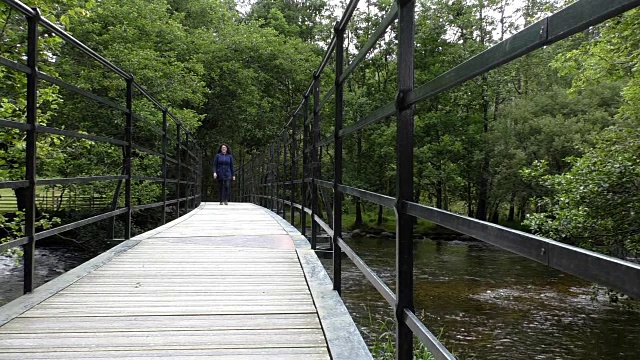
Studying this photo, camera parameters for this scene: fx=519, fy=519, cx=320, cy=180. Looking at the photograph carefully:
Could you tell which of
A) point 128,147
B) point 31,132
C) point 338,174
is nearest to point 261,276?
point 338,174

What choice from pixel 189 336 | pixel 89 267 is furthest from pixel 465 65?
pixel 89 267

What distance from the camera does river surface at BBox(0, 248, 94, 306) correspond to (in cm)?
987

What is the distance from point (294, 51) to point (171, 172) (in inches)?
285

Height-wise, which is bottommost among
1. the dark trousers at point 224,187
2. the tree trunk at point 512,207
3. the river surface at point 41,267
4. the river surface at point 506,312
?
the river surface at point 506,312

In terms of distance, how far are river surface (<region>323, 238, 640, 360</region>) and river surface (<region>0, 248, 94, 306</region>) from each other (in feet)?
19.8

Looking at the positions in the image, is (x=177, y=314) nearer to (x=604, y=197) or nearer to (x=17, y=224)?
(x=17, y=224)

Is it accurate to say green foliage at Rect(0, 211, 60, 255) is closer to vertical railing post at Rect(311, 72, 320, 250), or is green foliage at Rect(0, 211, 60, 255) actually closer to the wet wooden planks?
the wet wooden planks

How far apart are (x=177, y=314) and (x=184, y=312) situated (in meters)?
0.04

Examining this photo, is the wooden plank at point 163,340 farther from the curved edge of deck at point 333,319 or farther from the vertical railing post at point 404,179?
the vertical railing post at point 404,179

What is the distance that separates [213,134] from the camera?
2038 cm

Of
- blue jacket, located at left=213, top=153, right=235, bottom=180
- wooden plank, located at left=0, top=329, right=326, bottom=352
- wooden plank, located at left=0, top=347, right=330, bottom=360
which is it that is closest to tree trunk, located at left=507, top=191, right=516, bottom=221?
blue jacket, located at left=213, top=153, right=235, bottom=180

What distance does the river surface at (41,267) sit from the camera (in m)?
9.87

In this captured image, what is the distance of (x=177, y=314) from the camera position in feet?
7.08

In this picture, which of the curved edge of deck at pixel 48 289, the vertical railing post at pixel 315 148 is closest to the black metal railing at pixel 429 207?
the vertical railing post at pixel 315 148
